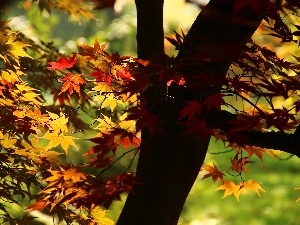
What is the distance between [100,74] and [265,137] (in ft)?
2.60

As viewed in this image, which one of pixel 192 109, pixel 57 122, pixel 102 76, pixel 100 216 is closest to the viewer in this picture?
pixel 192 109

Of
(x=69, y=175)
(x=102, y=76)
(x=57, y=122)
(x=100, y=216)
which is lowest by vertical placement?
(x=69, y=175)

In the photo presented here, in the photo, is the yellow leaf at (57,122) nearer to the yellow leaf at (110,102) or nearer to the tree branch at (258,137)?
the yellow leaf at (110,102)

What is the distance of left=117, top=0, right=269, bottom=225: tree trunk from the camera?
2416 mm

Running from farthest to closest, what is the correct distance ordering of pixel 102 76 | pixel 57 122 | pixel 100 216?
pixel 100 216 < pixel 57 122 < pixel 102 76

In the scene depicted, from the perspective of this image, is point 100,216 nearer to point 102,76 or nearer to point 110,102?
A: point 110,102

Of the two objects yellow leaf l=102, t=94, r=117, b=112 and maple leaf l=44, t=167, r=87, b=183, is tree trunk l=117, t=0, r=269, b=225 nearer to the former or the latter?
yellow leaf l=102, t=94, r=117, b=112

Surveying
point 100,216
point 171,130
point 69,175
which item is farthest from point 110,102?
point 100,216

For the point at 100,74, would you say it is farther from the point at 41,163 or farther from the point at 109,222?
the point at 109,222

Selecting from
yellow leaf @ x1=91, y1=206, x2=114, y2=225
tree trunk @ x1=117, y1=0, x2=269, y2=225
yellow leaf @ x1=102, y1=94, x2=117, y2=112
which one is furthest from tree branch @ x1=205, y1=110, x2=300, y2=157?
yellow leaf @ x1=91, y1=206, x2=114, y2=225

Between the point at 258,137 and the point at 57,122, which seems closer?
the point at 258,137

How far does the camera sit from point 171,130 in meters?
2.52

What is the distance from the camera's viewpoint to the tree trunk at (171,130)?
2416 millimetres

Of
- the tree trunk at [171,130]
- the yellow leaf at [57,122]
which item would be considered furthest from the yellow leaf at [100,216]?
the yellow leaf at [57,122]
